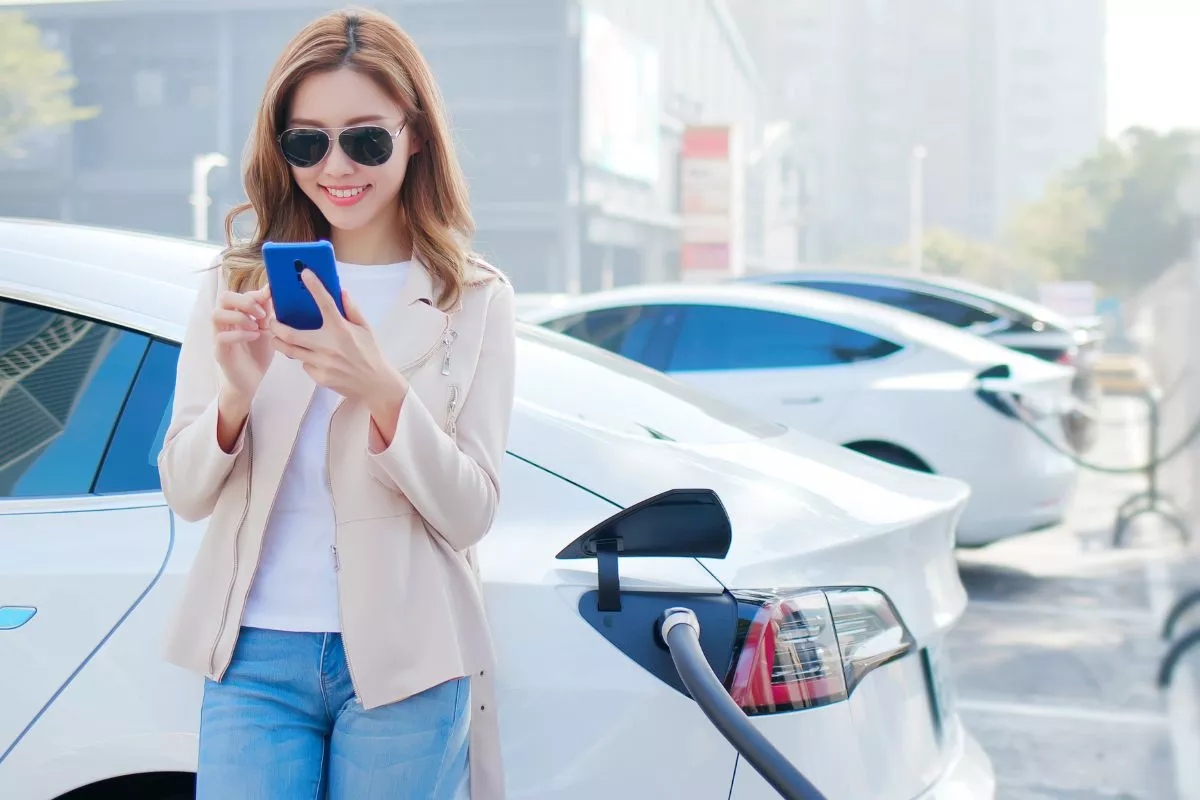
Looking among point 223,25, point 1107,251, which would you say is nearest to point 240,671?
point 223,25

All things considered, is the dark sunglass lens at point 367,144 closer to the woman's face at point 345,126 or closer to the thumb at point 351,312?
the woman's face at point 345,126

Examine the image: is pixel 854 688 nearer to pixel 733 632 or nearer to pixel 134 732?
pixel 733 632

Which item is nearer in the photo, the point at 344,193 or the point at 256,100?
the point at 344,193

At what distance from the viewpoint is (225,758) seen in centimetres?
157

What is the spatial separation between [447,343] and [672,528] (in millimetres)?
399

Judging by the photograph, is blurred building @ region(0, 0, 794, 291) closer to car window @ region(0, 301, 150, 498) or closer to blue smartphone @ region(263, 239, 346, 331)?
car window @ region(0, 301, 150, 498)

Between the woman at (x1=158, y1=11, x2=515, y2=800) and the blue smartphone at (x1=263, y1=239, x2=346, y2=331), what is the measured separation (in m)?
0.02

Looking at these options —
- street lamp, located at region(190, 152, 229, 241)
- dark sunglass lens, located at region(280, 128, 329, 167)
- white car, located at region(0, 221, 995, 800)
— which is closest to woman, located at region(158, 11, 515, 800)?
dark sunglass lens, located at region(280, 128, 329, 167)

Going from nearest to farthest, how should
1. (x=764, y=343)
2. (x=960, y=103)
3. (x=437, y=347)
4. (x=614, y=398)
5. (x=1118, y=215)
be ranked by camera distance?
(x=437, y=347), (x=614, y=398), (x=764, y=343), (x=1118, y=215), (x=960, y=103)

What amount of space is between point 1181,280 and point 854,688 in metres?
13.4

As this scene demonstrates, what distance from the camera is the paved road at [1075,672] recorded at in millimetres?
4070

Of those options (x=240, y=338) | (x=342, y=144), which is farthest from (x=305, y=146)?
(x=240, y=338)

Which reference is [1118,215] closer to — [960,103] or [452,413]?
[452,413]

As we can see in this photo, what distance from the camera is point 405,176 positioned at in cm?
180
